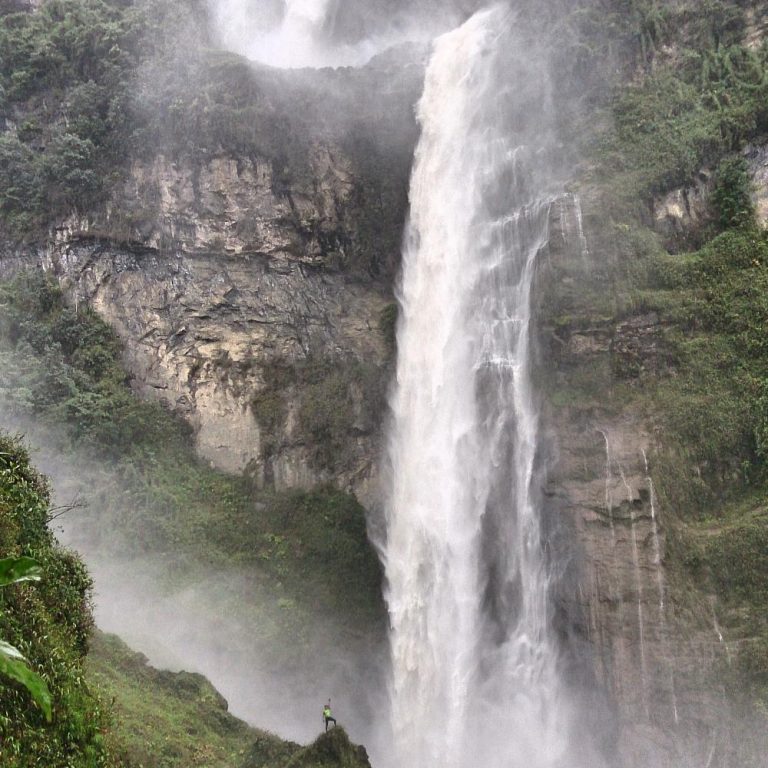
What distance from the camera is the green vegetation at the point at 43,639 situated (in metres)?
5.70

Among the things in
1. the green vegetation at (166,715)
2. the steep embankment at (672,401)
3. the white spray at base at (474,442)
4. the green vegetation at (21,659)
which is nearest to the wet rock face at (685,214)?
the steep embankment at (672,401)

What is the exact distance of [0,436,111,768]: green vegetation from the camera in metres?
5.70

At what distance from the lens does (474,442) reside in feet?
61.1

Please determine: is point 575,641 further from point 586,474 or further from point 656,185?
point 656,185

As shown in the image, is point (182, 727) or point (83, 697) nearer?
point (83, 697)

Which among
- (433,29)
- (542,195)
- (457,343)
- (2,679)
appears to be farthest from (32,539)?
(433,29)

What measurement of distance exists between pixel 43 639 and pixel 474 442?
509 inches

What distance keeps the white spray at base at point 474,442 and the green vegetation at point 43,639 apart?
34.3 feet

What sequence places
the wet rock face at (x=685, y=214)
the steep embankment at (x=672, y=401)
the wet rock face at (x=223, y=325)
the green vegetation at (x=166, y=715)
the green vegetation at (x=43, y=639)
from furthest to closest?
the wet rock face at (x=223, y=325), the wet rock face at (x=685, y=214), the steep embankment at (x=672, y=401), the green vegetation at (x=166, y=715), the green vegetation at (x=43, y=639)

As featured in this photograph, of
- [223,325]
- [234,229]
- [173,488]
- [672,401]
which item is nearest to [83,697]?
[672,401]

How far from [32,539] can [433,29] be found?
99.8ft

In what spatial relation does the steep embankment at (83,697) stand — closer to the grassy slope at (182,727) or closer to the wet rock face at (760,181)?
the grassy slope at (182,727)

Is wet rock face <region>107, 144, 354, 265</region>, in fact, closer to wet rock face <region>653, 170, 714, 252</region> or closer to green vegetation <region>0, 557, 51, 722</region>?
wet rock face <region>653, 170, 714, 252</region>

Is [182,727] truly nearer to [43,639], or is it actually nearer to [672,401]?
[43,639]
